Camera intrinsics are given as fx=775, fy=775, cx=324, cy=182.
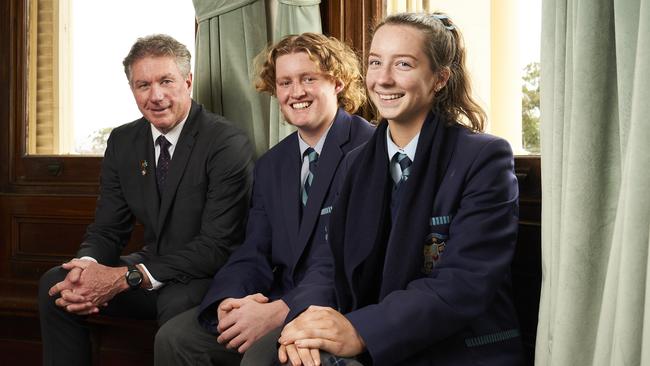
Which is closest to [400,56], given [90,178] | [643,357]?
[643,357]

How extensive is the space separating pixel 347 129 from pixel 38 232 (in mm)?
1921

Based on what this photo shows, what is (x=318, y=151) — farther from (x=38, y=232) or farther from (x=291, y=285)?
(x=38, y=232)

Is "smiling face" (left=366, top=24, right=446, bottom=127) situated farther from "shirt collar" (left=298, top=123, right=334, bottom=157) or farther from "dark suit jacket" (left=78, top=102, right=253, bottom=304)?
"dark suit jacket" (left=78, top=102, right=253, bottom=304)

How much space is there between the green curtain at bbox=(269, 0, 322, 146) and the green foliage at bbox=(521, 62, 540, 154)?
2.71 feet

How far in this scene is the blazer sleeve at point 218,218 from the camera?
253 centimetres

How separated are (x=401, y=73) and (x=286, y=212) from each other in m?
0.68

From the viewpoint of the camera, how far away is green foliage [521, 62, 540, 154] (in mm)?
2461

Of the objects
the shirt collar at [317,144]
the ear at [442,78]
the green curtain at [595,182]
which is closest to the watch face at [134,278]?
the shirt collar at [317,144]

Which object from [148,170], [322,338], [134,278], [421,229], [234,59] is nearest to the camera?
[322,338]

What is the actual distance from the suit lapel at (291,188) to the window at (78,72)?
4.39 feet

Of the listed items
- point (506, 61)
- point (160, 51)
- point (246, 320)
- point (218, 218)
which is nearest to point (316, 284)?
point (246, 320)

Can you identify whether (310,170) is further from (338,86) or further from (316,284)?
(316,284)

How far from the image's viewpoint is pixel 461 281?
1672 mm

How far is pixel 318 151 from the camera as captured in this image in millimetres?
2438
